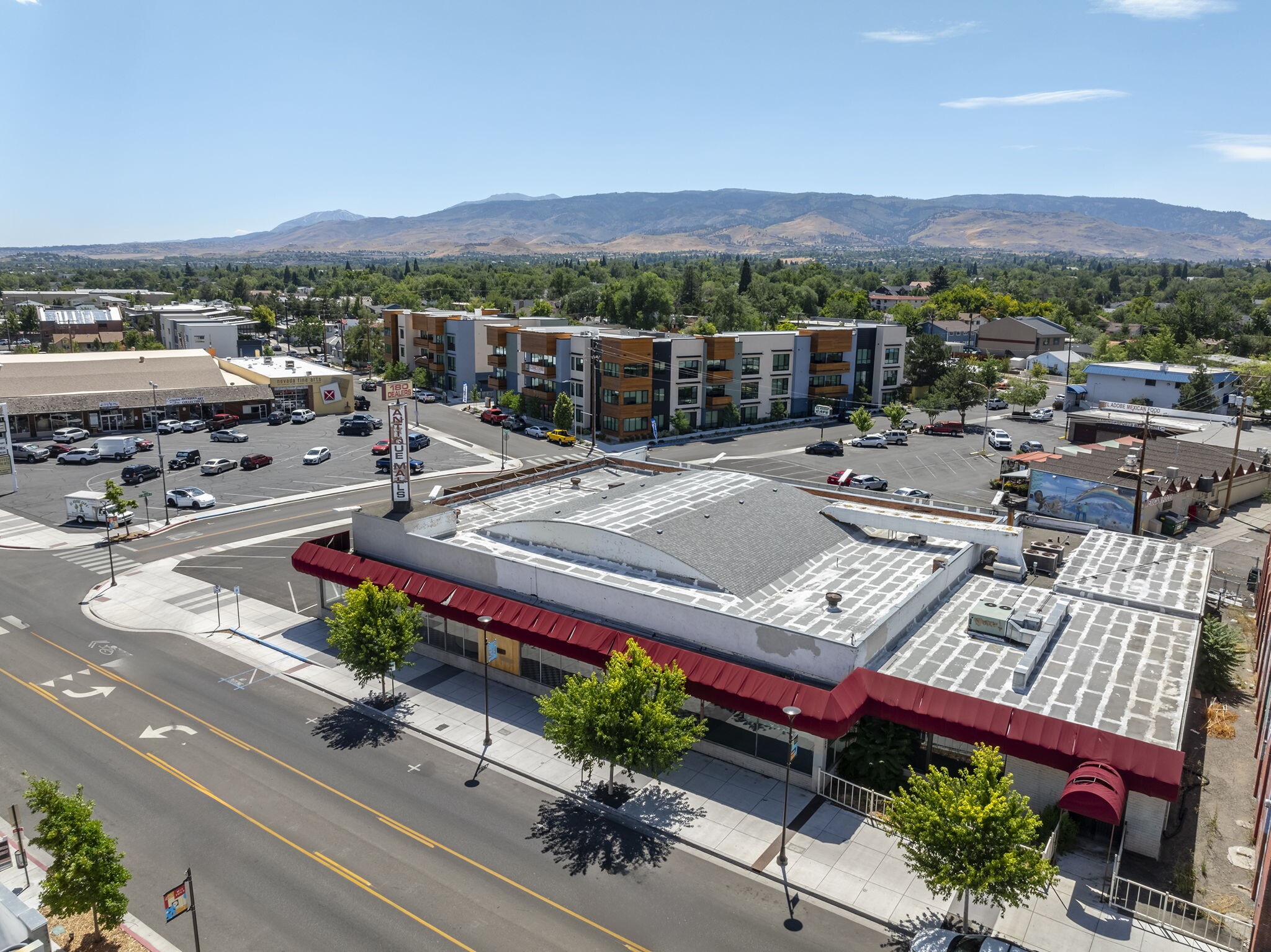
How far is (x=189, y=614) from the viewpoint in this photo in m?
46.5

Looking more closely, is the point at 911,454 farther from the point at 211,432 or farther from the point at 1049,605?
the point at 211,432

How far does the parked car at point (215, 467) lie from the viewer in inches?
3029

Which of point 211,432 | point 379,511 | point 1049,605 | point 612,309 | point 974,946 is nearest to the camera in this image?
point 974,946

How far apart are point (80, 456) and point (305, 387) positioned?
30150 millimetres

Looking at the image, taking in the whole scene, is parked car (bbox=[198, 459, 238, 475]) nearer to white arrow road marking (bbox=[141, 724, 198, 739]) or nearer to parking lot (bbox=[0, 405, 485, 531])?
parking lot (bbox=[0, 405, 485, 531])

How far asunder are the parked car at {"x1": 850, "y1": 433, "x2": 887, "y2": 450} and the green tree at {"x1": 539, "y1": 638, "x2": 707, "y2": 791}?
67.1 m

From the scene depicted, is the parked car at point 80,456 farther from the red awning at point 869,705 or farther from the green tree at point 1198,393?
the green tree at point 1198,393

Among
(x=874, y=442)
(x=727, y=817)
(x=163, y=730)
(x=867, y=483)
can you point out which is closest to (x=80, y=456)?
(x=163, y=730)

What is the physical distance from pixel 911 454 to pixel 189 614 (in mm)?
69253

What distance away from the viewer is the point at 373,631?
35156mm

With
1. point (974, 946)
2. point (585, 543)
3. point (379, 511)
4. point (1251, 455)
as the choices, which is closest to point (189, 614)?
point (379, 511)

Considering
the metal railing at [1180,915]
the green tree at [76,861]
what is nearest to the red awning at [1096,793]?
the metal railing at [1180,915]

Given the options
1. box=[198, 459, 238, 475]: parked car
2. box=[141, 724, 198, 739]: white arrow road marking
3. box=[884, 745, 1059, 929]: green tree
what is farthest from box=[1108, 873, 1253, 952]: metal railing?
box=[198, 459, 238, 475]: parked car

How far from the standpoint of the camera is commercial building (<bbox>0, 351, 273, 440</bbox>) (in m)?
90.8
